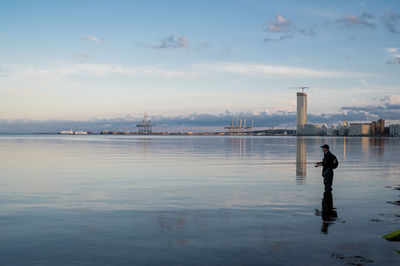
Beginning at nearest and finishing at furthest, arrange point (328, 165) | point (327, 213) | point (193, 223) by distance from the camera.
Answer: point (193, 223), point (327, 213), point (328, 165)

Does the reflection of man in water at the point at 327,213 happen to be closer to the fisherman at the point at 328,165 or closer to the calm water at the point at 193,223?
the calm water at the point at 193,223

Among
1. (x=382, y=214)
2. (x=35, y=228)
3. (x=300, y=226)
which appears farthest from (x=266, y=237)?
(x=35, y=228)

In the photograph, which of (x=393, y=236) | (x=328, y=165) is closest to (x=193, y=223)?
(x=393, y=236)

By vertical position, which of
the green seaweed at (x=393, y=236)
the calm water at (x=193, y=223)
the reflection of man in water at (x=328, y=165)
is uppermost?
the reflection of man in water at (x=328, y=165)

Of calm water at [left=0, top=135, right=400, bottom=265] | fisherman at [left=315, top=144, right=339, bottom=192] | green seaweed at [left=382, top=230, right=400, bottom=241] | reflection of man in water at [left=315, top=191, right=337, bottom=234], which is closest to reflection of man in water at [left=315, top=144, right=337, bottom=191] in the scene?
fisherman at [left=315, top=144, right=339, bottom=192]

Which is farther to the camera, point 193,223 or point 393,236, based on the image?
point 193,223

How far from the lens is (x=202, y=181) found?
24.3 m

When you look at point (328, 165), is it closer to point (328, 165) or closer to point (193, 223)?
point (328, 165)

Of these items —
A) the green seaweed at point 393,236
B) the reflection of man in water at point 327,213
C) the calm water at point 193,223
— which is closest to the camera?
the calm water at point 193,223

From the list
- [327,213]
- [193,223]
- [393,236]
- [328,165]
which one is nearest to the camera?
[393,236]

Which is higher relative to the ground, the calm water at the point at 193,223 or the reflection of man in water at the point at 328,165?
the reflection of man in water at the point at 328,165

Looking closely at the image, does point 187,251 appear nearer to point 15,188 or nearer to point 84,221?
point 84,221

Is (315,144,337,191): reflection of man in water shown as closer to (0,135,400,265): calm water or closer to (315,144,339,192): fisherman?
(315,144,339,192): fisherman

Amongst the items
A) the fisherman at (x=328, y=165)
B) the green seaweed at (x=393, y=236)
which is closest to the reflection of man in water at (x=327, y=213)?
the fisherman at (x=328, y=165)
